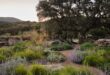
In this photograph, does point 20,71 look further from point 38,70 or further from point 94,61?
point 94,61

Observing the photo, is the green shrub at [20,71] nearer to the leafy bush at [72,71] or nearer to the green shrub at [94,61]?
the leafy bush at [72,71]

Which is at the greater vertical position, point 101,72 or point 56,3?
point 56,3

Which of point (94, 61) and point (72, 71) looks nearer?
point (72, 71)

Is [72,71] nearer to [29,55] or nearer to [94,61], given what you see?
[94,61]

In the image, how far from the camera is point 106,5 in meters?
25.7

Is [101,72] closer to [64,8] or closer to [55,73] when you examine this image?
[55,73]

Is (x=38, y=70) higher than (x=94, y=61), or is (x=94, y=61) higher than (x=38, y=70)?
(x=38, y=70)

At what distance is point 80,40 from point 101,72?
1574 centimetres

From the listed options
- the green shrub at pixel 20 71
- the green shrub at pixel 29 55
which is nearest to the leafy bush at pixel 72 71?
the green shrub at pixel 20 71

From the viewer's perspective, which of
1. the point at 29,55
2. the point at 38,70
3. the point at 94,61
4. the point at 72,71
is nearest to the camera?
the point at 72,71

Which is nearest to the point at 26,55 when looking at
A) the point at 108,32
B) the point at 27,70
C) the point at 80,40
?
the point at 27,70

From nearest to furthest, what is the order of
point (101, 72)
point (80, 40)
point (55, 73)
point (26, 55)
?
point (55, 73), point (101, 72), point (26, 55), point (80, 40)

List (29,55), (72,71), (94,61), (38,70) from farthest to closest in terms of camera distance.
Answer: (29,55) < (94,61) < (38,70) < (72,71)

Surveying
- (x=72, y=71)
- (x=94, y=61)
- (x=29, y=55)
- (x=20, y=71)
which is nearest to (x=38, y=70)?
(x=20, y=71)
